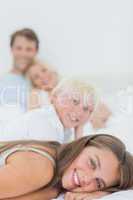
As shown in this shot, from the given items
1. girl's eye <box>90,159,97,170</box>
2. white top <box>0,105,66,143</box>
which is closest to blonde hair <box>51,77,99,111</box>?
white top <box>0,105,66,143</box>

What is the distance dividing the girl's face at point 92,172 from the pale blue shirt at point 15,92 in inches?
21.1

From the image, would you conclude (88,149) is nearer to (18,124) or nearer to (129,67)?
(18,124)

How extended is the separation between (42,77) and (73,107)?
0.19 metres

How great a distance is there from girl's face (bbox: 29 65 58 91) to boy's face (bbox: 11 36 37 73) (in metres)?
0.04

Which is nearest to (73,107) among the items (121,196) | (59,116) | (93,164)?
(59,116)

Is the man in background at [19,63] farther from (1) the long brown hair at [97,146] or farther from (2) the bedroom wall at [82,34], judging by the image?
(1) the long brown hair at [97,146]

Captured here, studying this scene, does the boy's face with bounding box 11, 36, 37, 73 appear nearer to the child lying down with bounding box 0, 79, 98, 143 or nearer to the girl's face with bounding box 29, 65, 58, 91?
the girl's face with bounding box 29, 65, 58, 91

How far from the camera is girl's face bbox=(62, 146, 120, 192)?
1314 millimetres

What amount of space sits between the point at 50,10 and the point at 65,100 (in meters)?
0.41

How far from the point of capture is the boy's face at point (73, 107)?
1.76m

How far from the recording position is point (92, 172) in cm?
132

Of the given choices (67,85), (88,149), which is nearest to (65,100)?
(67,85)

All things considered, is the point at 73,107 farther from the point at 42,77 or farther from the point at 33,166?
the point at 33,166

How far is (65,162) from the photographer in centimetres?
136
